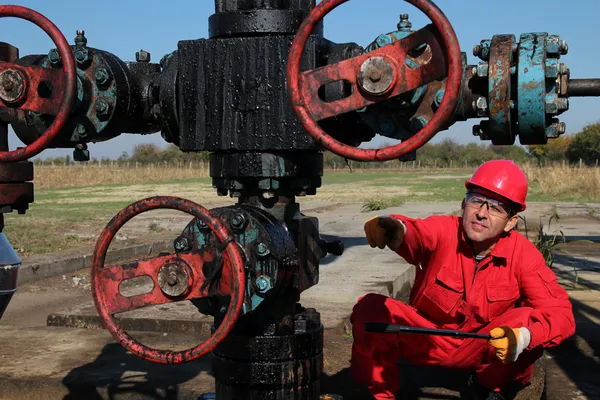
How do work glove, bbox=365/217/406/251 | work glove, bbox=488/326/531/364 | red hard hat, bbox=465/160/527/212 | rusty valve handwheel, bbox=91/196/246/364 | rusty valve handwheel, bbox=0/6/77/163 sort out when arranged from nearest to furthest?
rusty valve handwheel, bbox=91/196/246/364, rusty valve handwheel, bbox=0/6/77/163, work glove, bbox=488/326/531/364, work glove, bbox=365/217/406/251, red hard hat, bbox=465/160/527/212

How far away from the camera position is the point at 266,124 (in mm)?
2396

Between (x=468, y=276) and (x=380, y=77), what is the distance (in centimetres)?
163

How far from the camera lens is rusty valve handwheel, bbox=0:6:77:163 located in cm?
216

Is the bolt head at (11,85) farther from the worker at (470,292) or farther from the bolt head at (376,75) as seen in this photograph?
the worker at (470,292)

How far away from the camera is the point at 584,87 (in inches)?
85.7

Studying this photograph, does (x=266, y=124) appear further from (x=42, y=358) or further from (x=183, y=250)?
(x=42, y=358)

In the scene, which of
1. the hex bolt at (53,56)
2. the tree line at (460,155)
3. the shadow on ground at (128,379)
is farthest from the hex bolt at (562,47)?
the tree line at (460,155)

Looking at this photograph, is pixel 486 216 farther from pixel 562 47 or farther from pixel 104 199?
pixel 104 199

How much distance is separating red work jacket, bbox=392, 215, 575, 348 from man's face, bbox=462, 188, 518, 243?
0.35 feet

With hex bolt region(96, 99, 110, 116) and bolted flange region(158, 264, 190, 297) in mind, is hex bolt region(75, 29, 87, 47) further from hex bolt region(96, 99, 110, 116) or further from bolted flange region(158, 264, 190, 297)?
bolted flange region(158, 264, 190, 297)

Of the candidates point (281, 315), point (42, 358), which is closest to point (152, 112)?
point (281, 315)

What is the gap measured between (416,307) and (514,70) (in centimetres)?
166

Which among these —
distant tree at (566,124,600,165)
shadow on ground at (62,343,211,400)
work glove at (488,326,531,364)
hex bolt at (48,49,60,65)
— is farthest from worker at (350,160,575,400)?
distant tree at (566,124,600,165)

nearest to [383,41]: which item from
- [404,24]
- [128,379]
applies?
[404,24]
